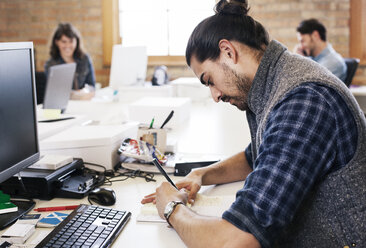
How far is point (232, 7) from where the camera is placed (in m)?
1.18

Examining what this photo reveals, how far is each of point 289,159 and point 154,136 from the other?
947 mm

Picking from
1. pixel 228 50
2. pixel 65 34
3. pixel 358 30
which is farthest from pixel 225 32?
pixel 358 30

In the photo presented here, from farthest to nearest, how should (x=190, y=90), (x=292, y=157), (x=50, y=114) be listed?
(x=190, y=90) < (x=50, y=114) < (x=292, y=157)

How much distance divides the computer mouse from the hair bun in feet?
2.12

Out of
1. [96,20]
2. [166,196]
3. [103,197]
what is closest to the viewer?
[166,196]

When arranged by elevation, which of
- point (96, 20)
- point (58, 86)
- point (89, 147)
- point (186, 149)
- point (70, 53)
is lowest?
point (186, 149)

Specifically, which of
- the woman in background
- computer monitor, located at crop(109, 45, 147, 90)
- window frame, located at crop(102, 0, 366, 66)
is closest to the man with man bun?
computer monitor, located at crop(109, 45, 147, 90)

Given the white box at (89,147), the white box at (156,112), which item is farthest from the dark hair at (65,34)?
the white box at (89,147)

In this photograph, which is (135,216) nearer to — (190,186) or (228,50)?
(190,186)

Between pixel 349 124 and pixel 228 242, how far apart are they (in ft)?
1.23

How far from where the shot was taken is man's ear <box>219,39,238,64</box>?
1.11m

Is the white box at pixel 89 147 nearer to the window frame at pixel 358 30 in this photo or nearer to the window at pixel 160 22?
the window at pixel 160 22

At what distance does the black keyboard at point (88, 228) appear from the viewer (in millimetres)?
1024

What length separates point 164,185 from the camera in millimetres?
1272
